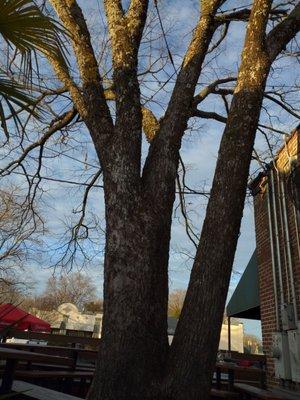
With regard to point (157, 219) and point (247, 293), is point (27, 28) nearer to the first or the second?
point (157, 219)

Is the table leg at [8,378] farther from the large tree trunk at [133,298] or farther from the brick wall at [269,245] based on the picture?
the brick wall at [269,245]

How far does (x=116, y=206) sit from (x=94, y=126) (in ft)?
3.47

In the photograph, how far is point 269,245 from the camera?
343 inches

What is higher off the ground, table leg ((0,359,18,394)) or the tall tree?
the tall tree

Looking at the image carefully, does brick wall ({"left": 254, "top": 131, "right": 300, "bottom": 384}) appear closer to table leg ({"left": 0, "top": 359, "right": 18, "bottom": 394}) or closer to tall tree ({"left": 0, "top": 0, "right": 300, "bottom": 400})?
tall tree ({"left": 0, "top": 0, "right": 300, "bottom": 400})

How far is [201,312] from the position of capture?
3.29 meters

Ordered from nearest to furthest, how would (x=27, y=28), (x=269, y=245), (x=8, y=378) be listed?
(x=27, y=28) → (x=8, y=378) → (x=269, y=245)

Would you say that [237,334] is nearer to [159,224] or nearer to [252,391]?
[252,391]

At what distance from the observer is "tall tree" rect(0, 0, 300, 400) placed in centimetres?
318

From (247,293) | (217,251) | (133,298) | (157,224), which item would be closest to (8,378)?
(133,298)

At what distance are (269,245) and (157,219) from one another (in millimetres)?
5514

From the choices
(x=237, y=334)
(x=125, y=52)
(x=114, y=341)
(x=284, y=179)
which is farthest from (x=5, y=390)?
(x=237, y=334)

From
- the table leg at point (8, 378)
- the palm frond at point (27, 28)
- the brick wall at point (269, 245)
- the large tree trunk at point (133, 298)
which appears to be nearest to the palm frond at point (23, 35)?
the palm frond at point (27, 28)

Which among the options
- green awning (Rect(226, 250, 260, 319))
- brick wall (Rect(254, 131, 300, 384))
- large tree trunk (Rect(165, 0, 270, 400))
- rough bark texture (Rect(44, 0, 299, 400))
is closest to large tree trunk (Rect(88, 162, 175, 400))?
rough bark texture (Rect(44, 0, 299, 400))
